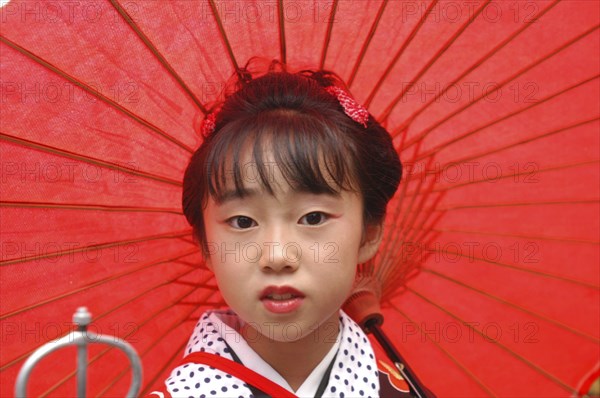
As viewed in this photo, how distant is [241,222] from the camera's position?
158cm

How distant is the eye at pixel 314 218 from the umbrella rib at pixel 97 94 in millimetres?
477

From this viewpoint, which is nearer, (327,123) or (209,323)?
(327,123)

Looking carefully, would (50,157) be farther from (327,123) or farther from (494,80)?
(494,80)

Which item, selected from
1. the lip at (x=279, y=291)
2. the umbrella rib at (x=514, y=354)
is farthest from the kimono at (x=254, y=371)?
the umbrella rib at (x=514, y=354)

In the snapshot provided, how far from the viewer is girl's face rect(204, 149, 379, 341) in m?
1.51

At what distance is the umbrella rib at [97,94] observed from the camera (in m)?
1.59

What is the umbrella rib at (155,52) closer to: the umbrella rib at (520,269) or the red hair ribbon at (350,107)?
the red hair ribbon at (350,107)

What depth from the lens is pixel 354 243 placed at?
1652 millimetres

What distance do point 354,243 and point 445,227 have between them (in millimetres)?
607

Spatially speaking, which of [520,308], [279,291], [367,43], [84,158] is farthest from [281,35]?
[520,308]

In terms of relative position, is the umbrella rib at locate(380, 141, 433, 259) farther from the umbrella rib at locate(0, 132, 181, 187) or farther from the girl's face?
the umbrella rib at locate(0, 132, 181, 187)

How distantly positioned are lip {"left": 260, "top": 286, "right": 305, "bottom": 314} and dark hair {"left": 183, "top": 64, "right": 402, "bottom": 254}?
23cm

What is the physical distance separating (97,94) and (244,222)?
0.52m

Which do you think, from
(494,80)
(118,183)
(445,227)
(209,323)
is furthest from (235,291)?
(494,80)
